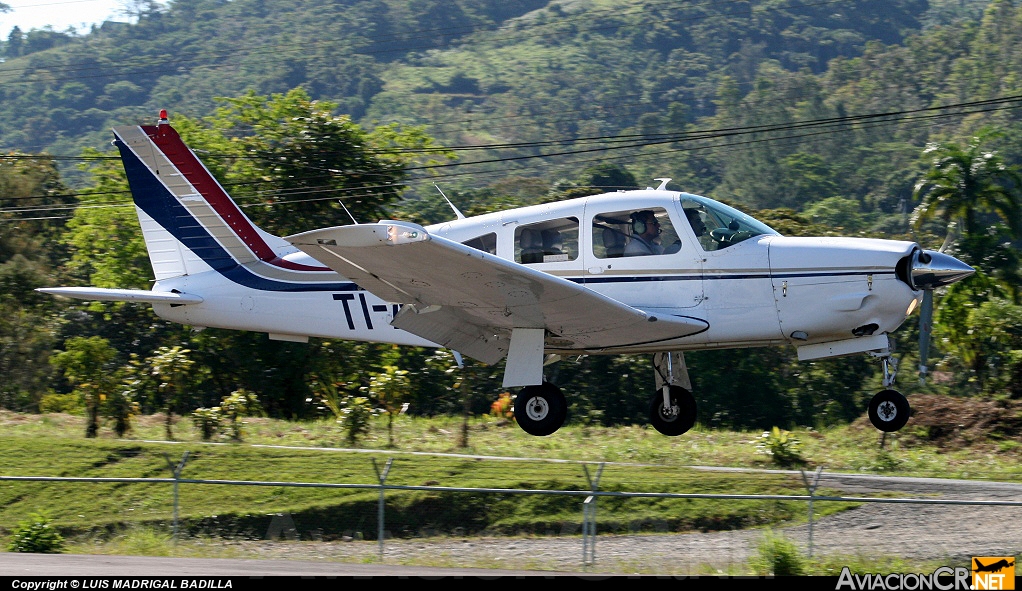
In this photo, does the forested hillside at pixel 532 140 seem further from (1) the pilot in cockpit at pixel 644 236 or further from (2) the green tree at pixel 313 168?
(1) the pilot in cockpit at pixel 644 236

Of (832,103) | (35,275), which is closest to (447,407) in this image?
(35,275)

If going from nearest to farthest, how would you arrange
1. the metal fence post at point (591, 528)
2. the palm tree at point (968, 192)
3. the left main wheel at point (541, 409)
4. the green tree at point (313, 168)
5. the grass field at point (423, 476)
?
the metal fence post at point (591, 528)
the grass field at point (423, 476)
the left main wheel at point (541, 409)
the green tree at point (313, 168)
the palm tree at point (968, 192)

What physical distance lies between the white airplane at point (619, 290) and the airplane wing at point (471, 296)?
26 mm

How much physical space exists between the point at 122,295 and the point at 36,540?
3097 mm

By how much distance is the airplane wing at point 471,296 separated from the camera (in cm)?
Result: 1092

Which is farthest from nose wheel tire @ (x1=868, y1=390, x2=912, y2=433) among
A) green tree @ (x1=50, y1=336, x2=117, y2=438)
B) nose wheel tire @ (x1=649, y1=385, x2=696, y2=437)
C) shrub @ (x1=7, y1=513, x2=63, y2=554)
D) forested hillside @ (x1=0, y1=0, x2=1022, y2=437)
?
green tree @ (x1=50, y1=336, x2=117, y2=438)

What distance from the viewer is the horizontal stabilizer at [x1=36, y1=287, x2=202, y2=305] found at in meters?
13.6

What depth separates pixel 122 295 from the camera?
13.7 meters

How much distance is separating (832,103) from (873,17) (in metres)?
56.9

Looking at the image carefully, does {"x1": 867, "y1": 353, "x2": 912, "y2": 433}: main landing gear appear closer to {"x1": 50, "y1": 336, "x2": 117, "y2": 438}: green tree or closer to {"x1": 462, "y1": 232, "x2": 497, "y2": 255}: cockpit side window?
{"x1": 462, "y1": 232, "x2": 497, "y2": 255}: cockpit side window

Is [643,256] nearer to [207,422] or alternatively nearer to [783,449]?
[783,449]

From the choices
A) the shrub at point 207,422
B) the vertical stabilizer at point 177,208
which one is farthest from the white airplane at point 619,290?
the shrub at point 207,422

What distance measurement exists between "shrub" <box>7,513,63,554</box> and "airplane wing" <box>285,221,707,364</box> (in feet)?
13.4

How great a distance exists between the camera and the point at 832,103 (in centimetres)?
11894
